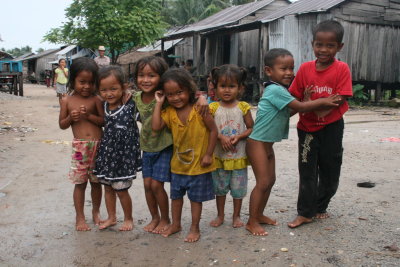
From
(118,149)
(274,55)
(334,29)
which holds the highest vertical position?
(334,29)

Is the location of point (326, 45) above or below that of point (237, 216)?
above

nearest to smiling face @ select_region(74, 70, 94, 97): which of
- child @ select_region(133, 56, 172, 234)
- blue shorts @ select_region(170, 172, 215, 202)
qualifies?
child @ select_region(133, 56, 172, 234)

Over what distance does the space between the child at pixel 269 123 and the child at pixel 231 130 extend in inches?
3.4

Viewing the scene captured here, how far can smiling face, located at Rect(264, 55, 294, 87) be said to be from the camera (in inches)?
114

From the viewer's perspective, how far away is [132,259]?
2588 millimetres

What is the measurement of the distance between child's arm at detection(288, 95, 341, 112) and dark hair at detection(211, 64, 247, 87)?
0.42m

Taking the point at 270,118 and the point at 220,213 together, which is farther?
the point at 220,213

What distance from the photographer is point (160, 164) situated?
2.96 metres

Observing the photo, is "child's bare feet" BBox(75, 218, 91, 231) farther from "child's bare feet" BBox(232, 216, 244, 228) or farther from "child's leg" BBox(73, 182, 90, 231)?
"child's bare feet" BBox(232, 216, 244, 228)

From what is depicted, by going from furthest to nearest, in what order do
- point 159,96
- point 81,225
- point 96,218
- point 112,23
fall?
point 112,23 → point 96,218 → point 81,225 → point 159,96

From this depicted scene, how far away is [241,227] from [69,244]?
4.21 ft

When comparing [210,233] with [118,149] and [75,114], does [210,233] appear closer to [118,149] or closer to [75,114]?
[118,149]

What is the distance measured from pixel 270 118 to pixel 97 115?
53.8 inches

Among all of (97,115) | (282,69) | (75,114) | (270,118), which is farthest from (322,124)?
(75,114)
